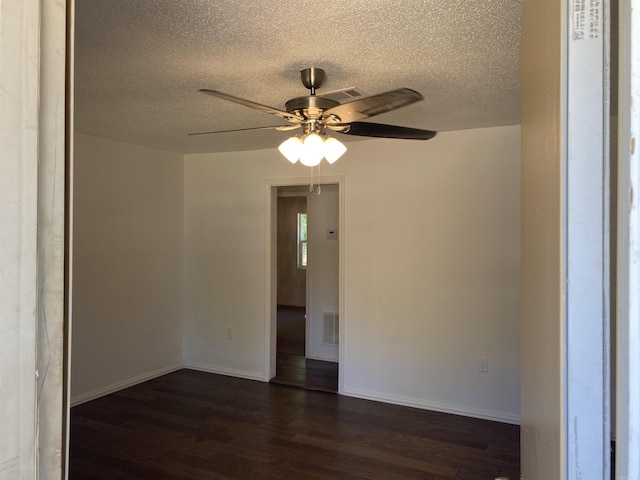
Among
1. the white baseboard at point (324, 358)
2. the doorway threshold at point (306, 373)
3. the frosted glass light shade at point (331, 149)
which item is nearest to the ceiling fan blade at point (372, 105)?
the frosted glass light shade at point (331, 149)

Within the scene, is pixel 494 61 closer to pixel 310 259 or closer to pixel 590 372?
pixel 590 372

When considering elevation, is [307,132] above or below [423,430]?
above

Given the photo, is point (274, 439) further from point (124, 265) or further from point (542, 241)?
point (542, 241)

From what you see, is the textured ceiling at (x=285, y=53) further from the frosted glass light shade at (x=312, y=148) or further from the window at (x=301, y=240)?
the window at (x=301, y=240)

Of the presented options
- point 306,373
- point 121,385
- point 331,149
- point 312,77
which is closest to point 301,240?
point 306,373

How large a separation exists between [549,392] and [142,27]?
2048 millimetres

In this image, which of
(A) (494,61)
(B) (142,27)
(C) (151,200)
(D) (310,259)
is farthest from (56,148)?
(D) (310,259)

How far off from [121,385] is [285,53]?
3776 millimetres

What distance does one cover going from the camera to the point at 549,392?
Answer: 64 cm

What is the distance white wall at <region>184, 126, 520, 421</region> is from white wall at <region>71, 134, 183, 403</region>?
43.3 inches

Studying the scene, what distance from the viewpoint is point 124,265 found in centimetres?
449

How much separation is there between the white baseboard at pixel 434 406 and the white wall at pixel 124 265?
2.18 metres

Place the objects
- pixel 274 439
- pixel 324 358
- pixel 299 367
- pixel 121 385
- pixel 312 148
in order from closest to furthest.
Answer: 1. pixel 312 148
2. pixel 274 439
3. pixel 121 385
4. pixel 299 367
5. pixel 324 358

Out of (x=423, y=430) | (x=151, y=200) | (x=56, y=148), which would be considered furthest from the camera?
(x=151, y=200)
